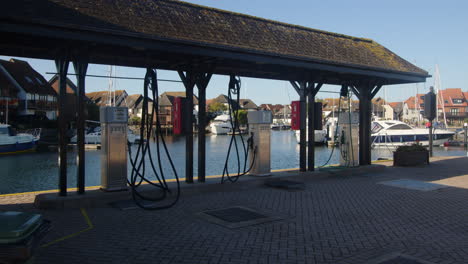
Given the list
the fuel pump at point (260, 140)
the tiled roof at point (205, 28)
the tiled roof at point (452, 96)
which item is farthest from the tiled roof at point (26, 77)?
the tiled roof at point (452, 96)

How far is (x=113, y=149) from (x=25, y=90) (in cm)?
5014

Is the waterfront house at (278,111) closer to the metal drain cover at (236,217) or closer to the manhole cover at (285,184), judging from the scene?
the manhole cover at (285,184)

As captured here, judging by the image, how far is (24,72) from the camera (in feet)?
183

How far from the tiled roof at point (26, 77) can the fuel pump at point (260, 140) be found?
4966 centimetres

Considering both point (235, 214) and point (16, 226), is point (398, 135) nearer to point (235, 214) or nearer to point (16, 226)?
point (235, 214)

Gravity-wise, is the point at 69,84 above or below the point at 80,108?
above

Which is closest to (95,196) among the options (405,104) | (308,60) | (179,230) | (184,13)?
(179,230)

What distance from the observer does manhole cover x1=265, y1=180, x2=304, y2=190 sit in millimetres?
10099

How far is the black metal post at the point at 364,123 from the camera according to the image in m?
13.4

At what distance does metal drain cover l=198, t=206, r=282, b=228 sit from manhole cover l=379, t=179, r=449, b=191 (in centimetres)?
→ 494

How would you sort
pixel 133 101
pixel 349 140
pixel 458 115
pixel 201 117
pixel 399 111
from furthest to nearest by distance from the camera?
1. pixel 399 111
2. pixel 458 115
3. pixel 133 101
4. pixel 349 140
5. pixel 201 117

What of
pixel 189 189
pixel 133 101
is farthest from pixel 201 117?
pixel 133 101

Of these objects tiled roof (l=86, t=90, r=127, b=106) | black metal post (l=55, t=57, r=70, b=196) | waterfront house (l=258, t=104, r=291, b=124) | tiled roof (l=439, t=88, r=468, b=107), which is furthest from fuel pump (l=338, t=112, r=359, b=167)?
waterfront house (l=258, t=104, r=291, b=124)

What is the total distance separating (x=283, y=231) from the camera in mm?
6230
